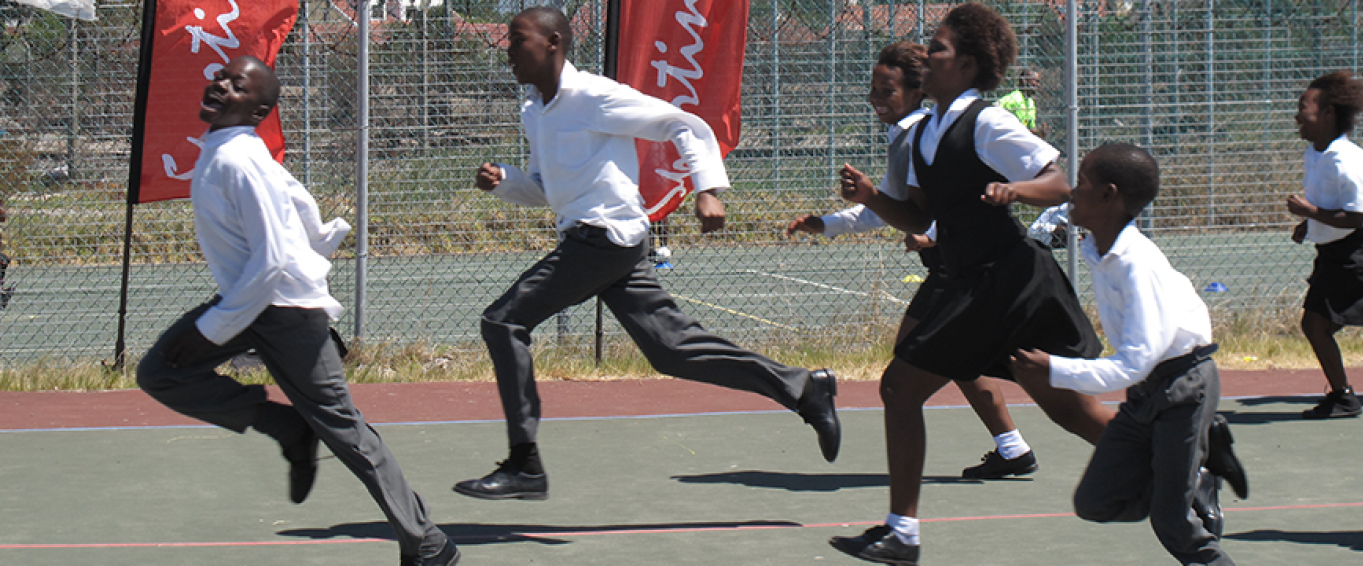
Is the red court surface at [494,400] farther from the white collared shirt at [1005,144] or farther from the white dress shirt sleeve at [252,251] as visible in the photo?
the white collared shirt at [1005,144]

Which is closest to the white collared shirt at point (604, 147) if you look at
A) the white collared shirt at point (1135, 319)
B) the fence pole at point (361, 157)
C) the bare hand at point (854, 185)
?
the bare hand at point (854, 185)

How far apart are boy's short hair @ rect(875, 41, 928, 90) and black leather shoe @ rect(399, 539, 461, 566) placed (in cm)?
293

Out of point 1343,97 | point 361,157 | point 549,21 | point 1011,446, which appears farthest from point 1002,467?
point 361,157

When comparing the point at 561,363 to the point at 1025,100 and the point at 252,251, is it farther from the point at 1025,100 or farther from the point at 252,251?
the point at 252,251

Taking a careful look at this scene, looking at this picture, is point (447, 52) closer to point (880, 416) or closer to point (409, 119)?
point (409, 119)

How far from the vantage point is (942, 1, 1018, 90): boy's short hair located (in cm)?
446

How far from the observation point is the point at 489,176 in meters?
5.24

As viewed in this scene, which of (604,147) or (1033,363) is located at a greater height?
(604,147)

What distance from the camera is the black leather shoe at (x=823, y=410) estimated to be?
529 cm

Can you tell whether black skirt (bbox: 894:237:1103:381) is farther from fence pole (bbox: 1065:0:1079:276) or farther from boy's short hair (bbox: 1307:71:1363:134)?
fence pole (bbox: 1065:0:1079:276)

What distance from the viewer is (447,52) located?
31.1ft

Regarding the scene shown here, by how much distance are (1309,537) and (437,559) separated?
Result: 3059mm

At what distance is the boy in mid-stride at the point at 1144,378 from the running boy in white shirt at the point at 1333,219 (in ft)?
11.3

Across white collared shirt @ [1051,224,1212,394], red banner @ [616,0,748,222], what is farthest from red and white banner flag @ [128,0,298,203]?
white collared shirt @ [1051,224,1212,394]
